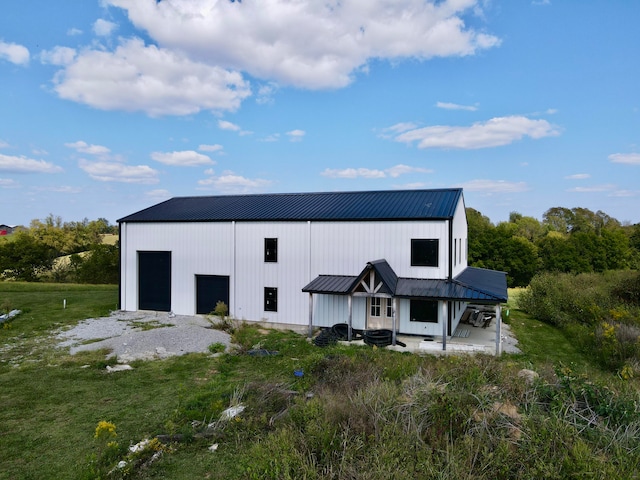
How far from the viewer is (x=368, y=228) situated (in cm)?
1753

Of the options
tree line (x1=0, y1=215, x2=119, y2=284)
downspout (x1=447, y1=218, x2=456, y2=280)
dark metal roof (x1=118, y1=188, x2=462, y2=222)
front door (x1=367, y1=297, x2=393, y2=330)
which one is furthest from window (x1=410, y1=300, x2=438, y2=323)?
tree line (x1=0, y1=215, x2=119, y2=284)

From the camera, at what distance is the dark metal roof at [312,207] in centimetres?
1759

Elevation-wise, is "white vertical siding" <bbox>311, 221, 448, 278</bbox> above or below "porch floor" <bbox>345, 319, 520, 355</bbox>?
above

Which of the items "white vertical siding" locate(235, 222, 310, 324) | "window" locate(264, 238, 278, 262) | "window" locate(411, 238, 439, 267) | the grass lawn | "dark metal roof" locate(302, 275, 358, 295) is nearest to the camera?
the grass lawn

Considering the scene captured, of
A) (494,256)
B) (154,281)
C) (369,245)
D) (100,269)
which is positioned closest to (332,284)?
(369,245)

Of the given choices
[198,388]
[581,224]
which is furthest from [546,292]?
[581,224]

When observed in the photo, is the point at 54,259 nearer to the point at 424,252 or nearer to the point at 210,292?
the point at 210,292

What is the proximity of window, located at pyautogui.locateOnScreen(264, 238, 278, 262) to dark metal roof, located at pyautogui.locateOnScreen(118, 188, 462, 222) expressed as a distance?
3.52ft

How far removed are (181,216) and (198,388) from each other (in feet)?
43.9

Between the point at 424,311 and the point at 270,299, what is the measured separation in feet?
24.0

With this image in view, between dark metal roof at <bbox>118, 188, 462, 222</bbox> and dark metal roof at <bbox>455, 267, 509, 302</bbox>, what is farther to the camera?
dark metal roof at <bbox>118, 188, 462, 222</bbox>

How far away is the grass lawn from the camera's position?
18.2ft

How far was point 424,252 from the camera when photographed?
16.8m

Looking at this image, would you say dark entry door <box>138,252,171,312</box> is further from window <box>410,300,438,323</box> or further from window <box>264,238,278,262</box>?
window <box>410,300,438,323</box>
